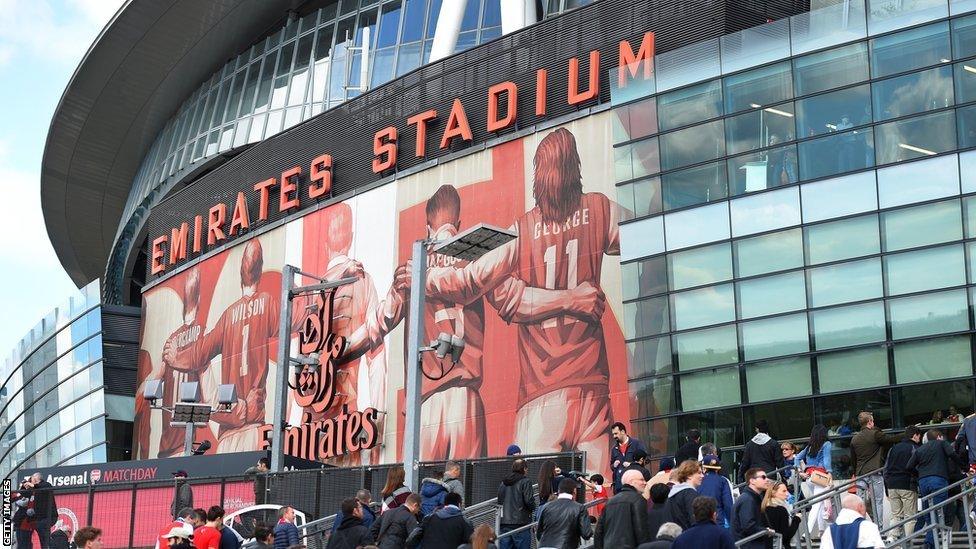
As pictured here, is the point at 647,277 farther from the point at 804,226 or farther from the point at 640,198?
the point at 804,226

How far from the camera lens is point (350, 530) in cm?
1691

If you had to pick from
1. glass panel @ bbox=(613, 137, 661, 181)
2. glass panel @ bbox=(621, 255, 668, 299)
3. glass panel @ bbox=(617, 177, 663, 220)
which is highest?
glass panel @ bbox=(613, 137, 661, 181)

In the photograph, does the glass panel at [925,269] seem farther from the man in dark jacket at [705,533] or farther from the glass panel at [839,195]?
the man in dark jacket at [705,533]

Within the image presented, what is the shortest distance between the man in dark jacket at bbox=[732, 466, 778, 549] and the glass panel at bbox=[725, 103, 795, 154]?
1474 cm

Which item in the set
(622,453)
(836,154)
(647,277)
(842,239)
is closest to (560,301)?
(647,277)

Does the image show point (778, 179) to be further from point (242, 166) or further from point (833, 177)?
point (242, 166)

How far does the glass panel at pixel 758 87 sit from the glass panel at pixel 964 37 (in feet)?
11.2

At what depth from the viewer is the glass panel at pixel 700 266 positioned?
28812 millimetres

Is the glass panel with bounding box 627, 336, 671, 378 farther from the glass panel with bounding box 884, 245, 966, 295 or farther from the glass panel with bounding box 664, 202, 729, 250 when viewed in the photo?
the glass panel with bounding box 884, 245, 966, 295

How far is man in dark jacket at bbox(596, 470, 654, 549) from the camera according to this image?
1394 centimetres

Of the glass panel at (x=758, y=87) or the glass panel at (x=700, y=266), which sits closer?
the glass panel at (x=758, y=87)

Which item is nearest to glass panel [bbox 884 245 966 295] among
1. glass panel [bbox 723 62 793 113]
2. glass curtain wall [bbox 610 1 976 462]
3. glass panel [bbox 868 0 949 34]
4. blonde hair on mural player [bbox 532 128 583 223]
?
glass curtain wall [bbox 610 1 976 462]

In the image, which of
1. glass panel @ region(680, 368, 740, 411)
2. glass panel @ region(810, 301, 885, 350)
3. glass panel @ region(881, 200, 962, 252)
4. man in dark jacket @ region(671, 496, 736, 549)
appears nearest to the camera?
man in dark jacket @ region(671, 496, 736, 549)

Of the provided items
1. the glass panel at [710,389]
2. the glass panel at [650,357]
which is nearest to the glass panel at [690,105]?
the glass panel at [650,357]
